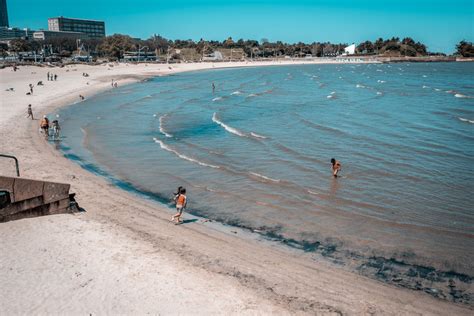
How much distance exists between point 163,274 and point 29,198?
20.2 ft

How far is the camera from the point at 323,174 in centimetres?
2217

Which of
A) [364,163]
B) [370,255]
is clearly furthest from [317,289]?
[364,163]

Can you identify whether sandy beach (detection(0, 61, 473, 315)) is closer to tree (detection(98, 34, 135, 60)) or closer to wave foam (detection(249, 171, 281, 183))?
wave foam (detection(249, 171, 281, 183))

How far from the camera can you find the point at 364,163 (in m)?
24.3

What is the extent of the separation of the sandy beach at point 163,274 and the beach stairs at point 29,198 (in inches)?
15.7

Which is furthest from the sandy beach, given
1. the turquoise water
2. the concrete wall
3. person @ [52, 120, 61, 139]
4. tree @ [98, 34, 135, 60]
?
tree @ [98, 34, 135, 60]

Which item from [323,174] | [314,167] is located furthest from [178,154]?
[323,174]

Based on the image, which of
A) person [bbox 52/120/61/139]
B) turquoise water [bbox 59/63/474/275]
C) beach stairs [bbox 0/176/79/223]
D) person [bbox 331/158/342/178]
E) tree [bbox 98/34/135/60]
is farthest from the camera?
tree [bbox 98/34/135/60]

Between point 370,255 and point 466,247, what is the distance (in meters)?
3.33

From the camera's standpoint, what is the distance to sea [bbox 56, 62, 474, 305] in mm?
13672

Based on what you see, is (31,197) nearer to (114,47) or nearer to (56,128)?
(56,128)

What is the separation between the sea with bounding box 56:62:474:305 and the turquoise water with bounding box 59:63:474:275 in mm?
→ 73

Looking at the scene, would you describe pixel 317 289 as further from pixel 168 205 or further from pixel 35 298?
pixel 168 205

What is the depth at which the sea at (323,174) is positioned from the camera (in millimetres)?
13672
